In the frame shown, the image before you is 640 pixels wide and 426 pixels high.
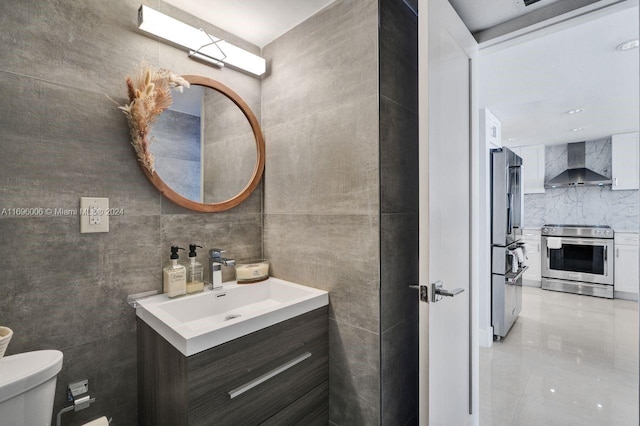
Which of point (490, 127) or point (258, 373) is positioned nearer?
point (258, 373)

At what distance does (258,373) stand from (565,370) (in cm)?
254

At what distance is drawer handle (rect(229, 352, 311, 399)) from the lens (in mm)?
1047

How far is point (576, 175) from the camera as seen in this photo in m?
4.44

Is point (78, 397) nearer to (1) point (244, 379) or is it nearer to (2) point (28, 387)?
(2) point (28, 387)

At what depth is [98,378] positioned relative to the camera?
122cm

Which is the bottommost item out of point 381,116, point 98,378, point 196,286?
point 98,378

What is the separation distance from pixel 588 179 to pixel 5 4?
604 cm

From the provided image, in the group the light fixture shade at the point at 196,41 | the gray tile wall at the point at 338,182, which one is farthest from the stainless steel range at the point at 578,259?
the light fixture shade at the point at 196,41

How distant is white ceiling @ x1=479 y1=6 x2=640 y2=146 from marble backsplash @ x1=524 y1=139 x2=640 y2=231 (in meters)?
0.98

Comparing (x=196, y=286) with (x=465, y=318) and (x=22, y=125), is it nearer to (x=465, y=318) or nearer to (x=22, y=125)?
(x=22, y=125)

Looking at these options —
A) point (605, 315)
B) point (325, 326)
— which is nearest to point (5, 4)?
point (325, 326)

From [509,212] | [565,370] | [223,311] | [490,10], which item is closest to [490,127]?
[509,212]

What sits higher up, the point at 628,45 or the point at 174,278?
the point at 628,45

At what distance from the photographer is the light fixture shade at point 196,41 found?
132 cm
